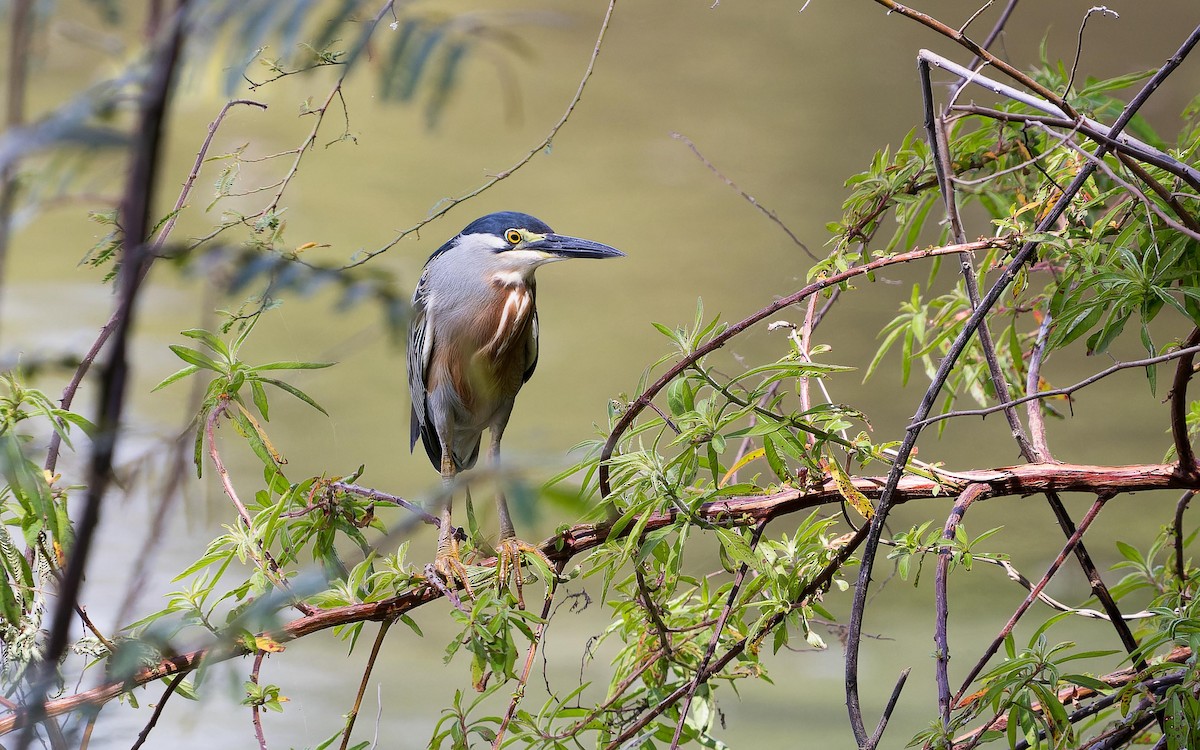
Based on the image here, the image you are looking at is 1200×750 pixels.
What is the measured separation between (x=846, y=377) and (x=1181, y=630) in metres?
1.56

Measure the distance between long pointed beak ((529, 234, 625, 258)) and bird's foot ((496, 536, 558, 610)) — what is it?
0.35 m

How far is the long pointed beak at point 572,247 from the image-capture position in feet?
3.57

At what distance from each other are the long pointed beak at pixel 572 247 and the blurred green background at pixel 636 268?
75cm

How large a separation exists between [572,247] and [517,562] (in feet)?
1.43

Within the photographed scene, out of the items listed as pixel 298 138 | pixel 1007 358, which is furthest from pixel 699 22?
pixel 1007 358

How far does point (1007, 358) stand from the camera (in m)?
1.17

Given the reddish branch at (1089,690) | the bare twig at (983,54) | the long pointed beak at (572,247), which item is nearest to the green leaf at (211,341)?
the long pointed beak at (572,247)

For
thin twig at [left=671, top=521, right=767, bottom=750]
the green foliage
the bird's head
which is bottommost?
thin twig at [left=671, top=521, right=767, bottom=750]

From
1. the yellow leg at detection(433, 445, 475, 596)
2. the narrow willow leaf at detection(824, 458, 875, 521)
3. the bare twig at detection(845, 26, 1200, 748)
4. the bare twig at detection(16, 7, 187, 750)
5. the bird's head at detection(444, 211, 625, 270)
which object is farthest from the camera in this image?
the bird's head at detection(444, 211, 625, 270)

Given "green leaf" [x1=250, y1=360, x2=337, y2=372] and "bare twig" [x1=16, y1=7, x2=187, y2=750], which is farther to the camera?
"green leaf" [x1=250, y1=360, x2=337, y2=372]

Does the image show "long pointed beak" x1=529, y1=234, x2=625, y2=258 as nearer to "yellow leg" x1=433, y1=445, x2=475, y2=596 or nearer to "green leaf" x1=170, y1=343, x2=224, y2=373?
"yellow leg" x1=433, y1=445, x2=475, y2=596

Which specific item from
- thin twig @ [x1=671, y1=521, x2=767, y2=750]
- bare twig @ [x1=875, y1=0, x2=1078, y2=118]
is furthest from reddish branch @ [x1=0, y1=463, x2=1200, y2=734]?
bare twig @ [x1=875, y1=0, x2=1078, y2=118]

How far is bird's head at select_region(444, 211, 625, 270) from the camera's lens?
1210 mm

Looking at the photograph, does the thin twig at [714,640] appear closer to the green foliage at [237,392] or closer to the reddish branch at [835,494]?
the reddish branch at [835,494]
